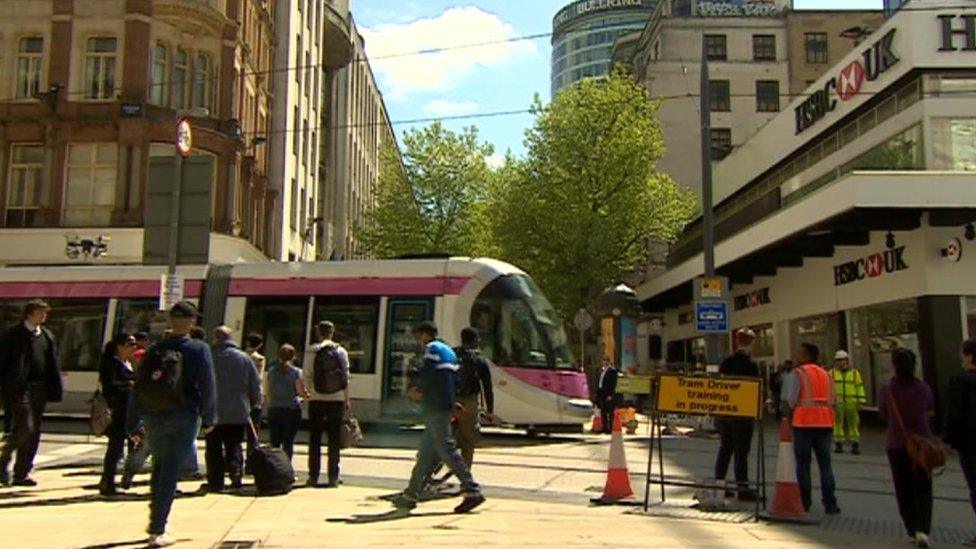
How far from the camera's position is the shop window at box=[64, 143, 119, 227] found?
2942cm

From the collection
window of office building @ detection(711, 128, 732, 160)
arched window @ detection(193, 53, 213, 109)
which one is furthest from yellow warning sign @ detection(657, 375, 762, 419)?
window of office building @ detection(711, 128, 732, 160)

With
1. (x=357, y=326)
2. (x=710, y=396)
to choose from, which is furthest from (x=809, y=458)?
(x=357, y=326)

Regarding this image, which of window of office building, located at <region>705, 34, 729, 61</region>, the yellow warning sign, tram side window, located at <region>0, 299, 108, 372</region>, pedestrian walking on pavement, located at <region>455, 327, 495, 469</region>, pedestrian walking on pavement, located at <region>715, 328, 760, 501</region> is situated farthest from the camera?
window of office building, located at <region>705, 34, 729, 61</region>

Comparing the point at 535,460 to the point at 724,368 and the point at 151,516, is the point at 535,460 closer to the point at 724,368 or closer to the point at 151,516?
the point at 724,368

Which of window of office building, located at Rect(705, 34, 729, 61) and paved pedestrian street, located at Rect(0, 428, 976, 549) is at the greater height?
window of office building, located at Rect(705, 34, 729, 61)

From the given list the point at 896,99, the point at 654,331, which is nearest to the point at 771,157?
the point at 896,99

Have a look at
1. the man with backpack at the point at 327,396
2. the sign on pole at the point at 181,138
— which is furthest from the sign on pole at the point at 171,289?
the man with backpack at the point at 327,396

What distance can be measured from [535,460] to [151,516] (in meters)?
8.18

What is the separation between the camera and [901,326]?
846 inches

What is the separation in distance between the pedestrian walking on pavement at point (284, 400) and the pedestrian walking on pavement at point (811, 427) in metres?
5.65

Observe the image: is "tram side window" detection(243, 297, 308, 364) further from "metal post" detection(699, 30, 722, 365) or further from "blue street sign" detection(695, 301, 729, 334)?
"metal post" detection(699, 30, 722, 365)

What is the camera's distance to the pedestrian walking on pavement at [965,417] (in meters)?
7.94

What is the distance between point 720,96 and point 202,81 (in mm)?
33171

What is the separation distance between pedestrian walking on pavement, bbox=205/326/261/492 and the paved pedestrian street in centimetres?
39
